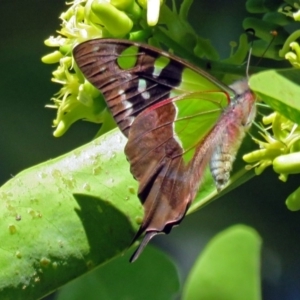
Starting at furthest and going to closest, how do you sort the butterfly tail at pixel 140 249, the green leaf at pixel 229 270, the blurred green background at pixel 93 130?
the blurred green background at pixel 93 130
the butterfly tail at pixel 140 249
the green leaf at pixel 229 270

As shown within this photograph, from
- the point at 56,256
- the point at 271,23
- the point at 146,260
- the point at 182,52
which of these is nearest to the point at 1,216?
the point at 56,256

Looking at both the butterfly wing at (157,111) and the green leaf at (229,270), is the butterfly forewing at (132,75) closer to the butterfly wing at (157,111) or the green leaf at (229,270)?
the butterfly wing at (157,111)

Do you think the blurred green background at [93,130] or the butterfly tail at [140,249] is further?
the blurred green background at [93,130]

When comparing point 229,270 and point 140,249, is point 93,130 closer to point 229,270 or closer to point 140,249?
point 140,249

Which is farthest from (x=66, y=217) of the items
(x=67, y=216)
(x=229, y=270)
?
(x=229, y=270)

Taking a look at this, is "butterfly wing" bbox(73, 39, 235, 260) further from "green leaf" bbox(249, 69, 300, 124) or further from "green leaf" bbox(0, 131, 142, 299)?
"green leaf" bbox(249, 69, 300, 124)

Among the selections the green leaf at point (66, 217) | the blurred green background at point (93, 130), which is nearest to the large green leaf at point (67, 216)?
the green leaf at point (66, 217)
